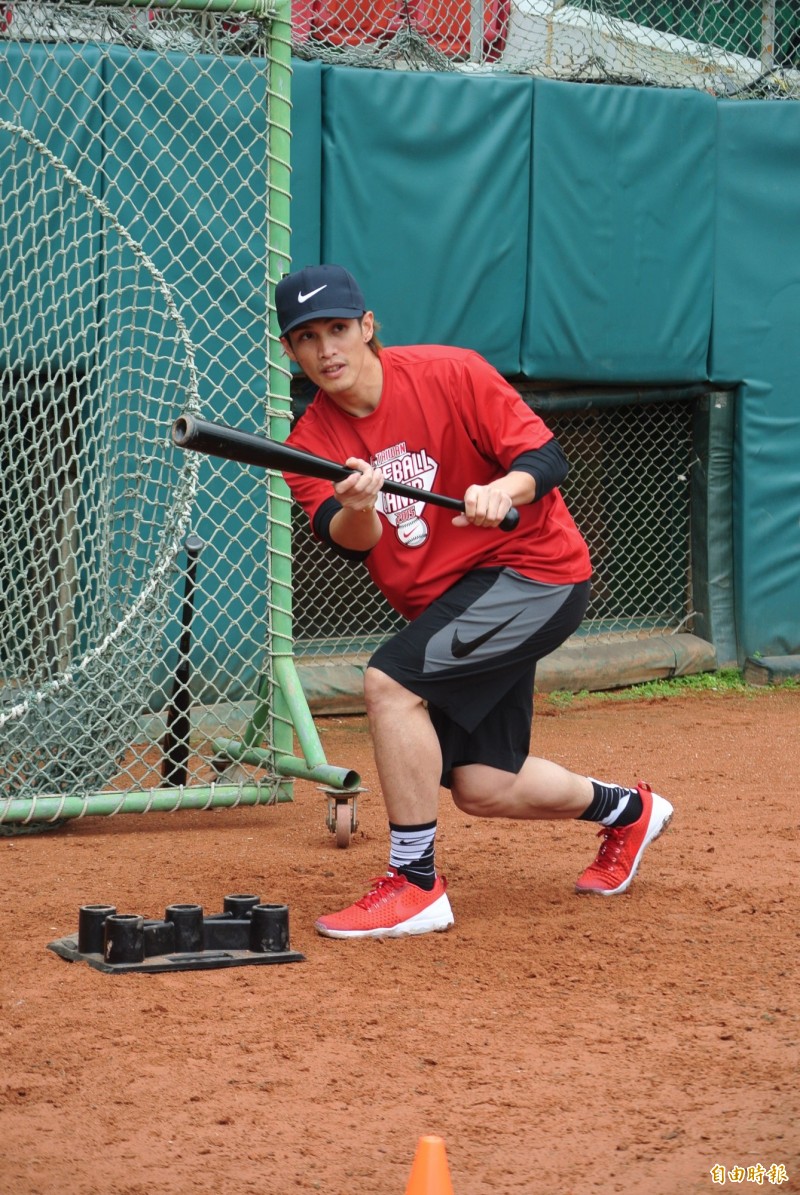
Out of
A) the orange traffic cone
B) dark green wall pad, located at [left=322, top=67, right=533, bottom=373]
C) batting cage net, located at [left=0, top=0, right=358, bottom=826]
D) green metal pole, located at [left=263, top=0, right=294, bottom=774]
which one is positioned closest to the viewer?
the orange traffic cone

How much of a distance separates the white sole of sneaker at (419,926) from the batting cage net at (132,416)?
1.14 metres

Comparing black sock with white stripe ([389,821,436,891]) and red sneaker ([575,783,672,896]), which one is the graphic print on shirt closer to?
black sock with white stripe ([389,821,436,891])

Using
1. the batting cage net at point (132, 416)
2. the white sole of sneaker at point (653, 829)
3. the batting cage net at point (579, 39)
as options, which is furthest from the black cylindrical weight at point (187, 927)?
the batting cage net at point (579, 39)

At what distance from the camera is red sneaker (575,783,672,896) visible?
4586 mm

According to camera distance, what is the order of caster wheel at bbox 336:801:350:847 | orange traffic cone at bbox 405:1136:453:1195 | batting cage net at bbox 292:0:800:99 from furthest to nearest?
batting cage net at bbox 292:0:800:99 < caster wheel at bbox 336:801:350:847 < orange traffic cone at bbox 405:1136:453:1195

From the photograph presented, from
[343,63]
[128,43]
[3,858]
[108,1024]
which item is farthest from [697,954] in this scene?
[343,63]

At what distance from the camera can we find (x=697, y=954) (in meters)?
4.01

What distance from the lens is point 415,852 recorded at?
4.21m

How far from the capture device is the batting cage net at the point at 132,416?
5.67 m

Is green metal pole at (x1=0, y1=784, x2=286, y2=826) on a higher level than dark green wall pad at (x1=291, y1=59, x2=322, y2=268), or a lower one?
lower

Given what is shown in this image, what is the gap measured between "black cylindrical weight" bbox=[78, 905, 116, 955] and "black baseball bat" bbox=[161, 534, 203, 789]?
178cm

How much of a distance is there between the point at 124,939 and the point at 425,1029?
85 centimetres

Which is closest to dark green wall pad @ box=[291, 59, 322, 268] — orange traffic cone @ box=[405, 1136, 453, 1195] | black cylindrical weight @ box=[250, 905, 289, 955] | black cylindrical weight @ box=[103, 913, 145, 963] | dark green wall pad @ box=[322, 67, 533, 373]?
dark green wall pad @ box=[322, 67, 533, 373]

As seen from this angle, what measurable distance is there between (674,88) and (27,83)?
12.1ft
